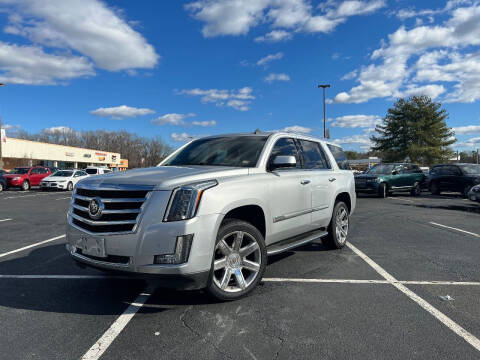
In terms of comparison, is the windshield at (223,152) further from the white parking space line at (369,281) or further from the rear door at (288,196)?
the white parking space line at (369,281)

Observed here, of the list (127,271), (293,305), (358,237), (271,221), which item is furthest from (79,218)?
(358,237)

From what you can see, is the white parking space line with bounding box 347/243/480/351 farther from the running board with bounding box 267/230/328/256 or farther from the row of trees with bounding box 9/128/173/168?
the row of trees with bounding box 9/128/173/168

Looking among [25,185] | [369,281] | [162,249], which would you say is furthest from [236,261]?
[25,185]

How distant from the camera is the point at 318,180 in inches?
201

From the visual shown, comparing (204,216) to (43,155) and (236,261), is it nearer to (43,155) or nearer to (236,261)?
(236,261)

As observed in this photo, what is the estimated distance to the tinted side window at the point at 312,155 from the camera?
17.0 ft

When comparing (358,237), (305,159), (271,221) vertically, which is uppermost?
(305,159)

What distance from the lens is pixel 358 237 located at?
6.99 meters

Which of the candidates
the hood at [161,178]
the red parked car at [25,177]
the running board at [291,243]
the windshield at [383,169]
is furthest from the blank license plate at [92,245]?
the red parked car at [25,177]

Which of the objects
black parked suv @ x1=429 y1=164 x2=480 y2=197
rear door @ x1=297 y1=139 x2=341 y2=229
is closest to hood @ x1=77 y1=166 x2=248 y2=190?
rear door @ x1=297 y1=139 x2=341 y2=229

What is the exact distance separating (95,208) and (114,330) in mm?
1118

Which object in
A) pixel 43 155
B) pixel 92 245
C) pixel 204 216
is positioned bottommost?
pixel 92 245

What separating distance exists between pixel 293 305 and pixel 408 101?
162ft

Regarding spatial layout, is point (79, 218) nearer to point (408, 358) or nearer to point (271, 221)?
point (271, 221)
